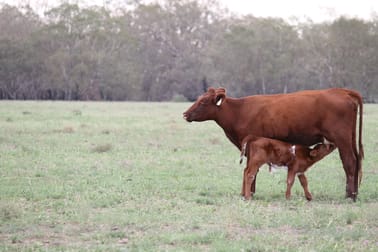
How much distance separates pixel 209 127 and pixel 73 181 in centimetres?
1276

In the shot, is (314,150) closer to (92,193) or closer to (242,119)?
(242,119)

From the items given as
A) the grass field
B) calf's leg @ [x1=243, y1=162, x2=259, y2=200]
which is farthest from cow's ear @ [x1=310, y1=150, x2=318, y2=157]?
calf's leg @ [x1=243, y1=162, x2=259, y2=200]

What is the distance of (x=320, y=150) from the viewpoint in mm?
9750

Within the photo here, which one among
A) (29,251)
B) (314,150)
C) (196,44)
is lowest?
(29,251)

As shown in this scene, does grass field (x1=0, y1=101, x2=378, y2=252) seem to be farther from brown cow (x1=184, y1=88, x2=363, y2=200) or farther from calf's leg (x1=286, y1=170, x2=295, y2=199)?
brown cow (x1=184, y1=88, x2=363, y2=200)

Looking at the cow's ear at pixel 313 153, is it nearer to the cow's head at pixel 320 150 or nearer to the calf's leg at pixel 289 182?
the cow's head at pixel 320 150

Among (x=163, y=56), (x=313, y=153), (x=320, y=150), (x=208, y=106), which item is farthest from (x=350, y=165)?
(x=163, y=56)

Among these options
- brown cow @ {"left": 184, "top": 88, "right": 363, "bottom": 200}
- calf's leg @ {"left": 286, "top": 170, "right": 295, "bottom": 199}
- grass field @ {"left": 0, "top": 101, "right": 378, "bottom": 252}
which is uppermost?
brown cow @ {"left": 184, "top": 88, "right": 363, "bottom": 200}

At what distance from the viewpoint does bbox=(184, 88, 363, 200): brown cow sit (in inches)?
389

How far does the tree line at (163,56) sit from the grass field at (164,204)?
1830 inches

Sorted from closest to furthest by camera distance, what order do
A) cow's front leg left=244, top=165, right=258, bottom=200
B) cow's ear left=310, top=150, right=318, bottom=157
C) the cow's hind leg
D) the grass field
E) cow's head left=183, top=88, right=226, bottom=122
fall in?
the grass field < cow's front leg left=244, top=165, right=258, bottom=200 < cow's ear left=310, top=150, right=318, bottom=157 < the cow's hind leg < cow's head left=183, top=88, right=226, bottom=122

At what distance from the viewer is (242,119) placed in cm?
1038

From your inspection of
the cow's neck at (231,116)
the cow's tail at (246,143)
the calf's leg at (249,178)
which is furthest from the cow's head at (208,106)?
the calf's leg at (249,178)

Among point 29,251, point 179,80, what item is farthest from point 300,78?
point 29,251
